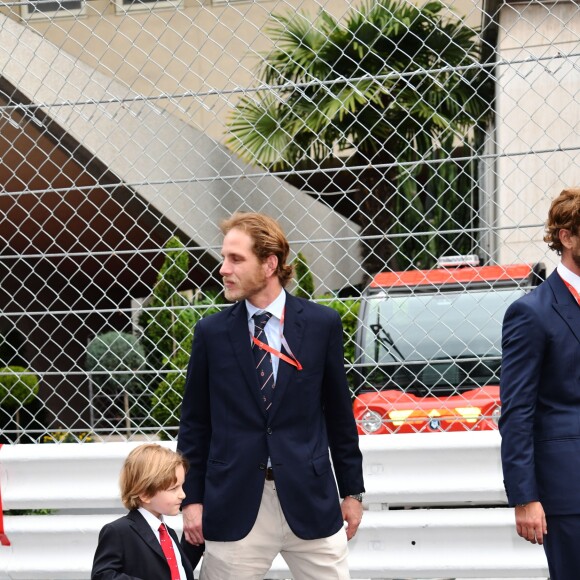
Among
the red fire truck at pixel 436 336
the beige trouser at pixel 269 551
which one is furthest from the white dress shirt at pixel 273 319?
the red fire truck at pixel 436 336

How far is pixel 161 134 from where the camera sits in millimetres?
8898

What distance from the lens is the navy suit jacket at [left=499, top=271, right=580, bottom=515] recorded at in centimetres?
280

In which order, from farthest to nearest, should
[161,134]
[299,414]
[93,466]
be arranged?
[161,134], [93,466], [299,414]

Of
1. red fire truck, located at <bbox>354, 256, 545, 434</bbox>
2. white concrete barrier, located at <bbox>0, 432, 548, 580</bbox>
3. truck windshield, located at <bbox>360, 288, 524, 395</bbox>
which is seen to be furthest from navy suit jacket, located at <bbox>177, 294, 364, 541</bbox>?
truck windshield, located at <bbox>360, 288, 524, 395</bbox>

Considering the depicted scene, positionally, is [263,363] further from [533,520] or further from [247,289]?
[533,520]

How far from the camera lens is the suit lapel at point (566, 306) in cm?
287

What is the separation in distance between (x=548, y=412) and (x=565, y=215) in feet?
1.94

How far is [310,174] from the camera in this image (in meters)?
4.30

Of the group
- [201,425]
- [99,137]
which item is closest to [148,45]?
[99,137]

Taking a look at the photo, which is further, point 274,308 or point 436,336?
point 436,336

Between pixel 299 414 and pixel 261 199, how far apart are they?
641 cm

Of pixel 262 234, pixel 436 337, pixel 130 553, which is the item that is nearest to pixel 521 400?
pixel 262 234

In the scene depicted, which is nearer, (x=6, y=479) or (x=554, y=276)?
(x=554, y=276)

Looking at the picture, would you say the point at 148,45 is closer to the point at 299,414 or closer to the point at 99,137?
the point at 99,137
